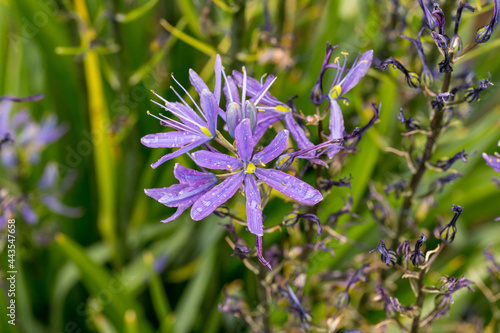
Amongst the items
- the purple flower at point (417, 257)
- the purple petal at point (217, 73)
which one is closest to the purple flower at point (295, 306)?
the purple flower at point (417, 257)

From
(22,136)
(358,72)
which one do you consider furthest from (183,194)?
(22,136)

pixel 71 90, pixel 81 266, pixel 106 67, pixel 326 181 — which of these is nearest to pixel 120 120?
pixel 106 67

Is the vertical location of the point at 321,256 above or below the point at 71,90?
below

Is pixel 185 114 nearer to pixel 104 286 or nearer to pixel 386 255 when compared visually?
pixel 386 255

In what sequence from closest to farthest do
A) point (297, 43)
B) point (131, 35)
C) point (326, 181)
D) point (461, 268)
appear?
point (326, 181)
point (461, 268)
point (131, 35)
point (297, 43)

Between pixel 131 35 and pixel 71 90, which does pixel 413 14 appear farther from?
pixel 71 90
